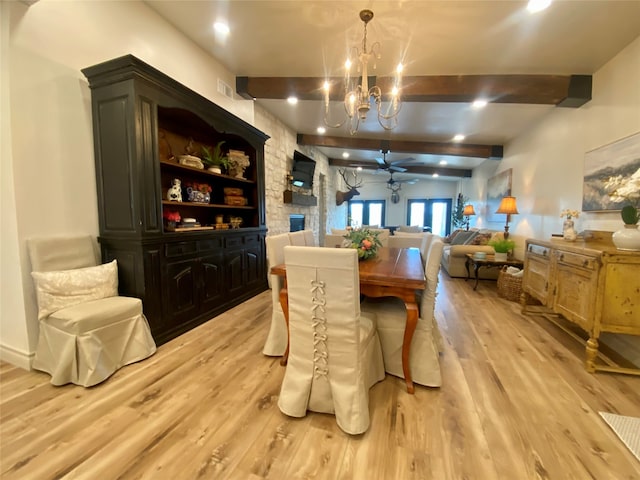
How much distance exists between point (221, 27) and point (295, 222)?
3723 millimetres

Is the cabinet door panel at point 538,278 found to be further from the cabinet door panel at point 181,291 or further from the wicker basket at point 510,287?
the cabinet door panel at point 181,291

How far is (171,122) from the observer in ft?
9.70

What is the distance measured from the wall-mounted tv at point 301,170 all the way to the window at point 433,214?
5876 mm

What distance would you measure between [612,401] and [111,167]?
3964mm

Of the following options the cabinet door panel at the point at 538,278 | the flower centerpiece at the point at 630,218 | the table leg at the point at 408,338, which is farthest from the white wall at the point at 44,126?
the cabinet door panel at the point at 538,278

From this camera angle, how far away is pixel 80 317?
5.88 feet

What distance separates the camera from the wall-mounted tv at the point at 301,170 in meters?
5.46

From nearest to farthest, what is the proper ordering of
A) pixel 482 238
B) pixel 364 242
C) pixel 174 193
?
pixel 364 242 < pixel 174 193 < pixel 482 238

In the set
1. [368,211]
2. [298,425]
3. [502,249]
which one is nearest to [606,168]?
[502,249]

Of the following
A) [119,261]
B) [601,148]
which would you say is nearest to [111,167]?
[119,261]

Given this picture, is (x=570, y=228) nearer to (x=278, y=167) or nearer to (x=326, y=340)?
(x=326, y=340)

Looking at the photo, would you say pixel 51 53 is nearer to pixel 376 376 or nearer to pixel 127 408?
pixel 127 408

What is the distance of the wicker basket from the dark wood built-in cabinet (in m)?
3.70

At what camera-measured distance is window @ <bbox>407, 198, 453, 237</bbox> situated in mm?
9953
